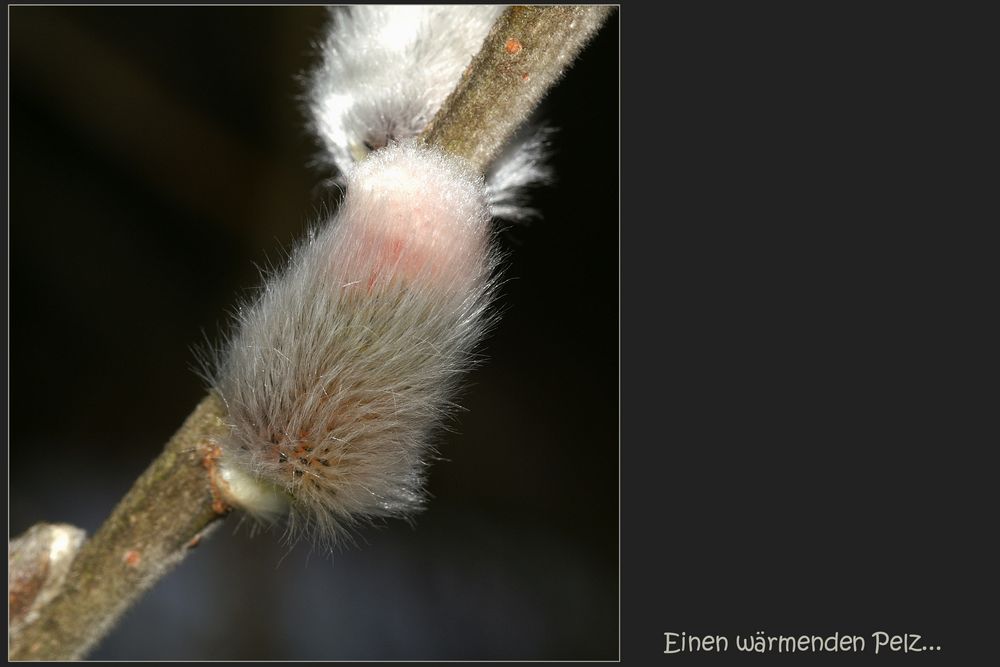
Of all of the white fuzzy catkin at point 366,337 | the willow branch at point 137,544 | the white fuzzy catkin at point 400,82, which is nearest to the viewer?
the white fuzzy catkin at point 366,337

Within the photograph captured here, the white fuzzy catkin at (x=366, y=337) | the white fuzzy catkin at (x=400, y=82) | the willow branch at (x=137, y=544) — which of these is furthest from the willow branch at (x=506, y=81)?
the willow branch at (x=137, y=544)

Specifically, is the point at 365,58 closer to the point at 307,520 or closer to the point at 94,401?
the point at 307,520

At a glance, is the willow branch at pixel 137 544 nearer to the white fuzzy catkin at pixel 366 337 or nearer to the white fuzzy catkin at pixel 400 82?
the white fuzzy catkin at pixel 366 337

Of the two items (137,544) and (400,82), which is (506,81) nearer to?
(400,82)

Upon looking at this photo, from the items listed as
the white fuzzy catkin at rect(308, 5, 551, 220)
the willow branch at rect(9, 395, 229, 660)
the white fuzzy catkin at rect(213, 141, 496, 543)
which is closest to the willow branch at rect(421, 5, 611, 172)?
the white fuzzy catkin at rect(213, 141, 496, 543)

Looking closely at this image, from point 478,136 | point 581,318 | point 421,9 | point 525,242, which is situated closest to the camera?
point 478,136

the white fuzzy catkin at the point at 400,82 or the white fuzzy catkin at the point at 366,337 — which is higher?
the white fuzzy catkin at the point at 400,82

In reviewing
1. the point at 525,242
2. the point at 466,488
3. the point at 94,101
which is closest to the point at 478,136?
the point at 525,242
